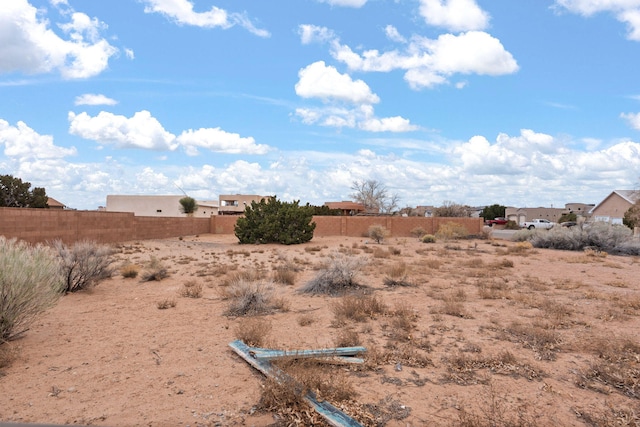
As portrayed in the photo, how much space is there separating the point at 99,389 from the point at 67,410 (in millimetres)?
611

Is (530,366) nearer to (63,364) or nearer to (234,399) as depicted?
(234,399)

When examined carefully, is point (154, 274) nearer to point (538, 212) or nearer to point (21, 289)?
point (21, 289)

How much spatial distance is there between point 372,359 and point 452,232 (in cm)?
3239

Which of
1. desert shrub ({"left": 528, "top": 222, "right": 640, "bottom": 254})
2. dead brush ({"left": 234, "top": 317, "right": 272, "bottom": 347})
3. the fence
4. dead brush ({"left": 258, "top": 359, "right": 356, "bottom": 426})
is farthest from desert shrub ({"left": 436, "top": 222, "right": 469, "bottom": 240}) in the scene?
dead brush ({"left": 258, "top": 359, "right": 356, "bottom": 426})

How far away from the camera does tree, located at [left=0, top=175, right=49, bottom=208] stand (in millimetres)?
38406

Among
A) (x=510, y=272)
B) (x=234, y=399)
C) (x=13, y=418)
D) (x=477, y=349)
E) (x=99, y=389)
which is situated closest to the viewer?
(x=13, y=418)

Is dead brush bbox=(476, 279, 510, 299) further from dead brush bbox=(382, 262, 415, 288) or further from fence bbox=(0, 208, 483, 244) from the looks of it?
fence bbox=(0, 208, 483, 244)

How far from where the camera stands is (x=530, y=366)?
6.27 metres

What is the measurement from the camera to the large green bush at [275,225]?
33469mm

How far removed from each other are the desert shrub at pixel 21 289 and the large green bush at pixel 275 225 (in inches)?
999

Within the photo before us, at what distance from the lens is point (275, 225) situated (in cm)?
3334

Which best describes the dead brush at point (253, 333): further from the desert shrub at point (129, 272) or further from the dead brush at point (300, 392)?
the desert shrub at point (129, 272)

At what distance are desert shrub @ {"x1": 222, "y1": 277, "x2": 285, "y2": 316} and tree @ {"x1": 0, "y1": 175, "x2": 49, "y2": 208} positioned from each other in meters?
36.6

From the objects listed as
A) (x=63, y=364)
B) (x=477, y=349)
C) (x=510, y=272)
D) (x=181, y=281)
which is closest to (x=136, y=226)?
(x=181, y=281)
